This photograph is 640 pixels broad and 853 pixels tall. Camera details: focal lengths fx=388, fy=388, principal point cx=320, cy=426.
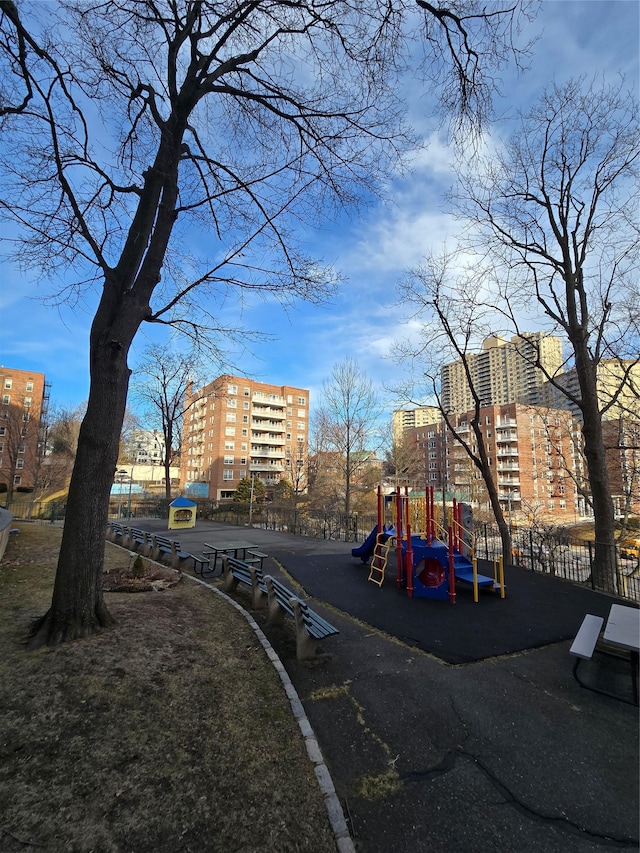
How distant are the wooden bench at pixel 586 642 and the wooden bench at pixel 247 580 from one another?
4620 mm

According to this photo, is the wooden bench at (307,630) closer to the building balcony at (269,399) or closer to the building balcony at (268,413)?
the building balcony at (268,413)

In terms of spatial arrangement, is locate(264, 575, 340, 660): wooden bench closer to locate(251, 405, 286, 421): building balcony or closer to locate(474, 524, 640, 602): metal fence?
locate(474, 524, 640, 602): metal fence

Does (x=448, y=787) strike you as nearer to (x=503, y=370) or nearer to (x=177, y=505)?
(x=177, y=505)

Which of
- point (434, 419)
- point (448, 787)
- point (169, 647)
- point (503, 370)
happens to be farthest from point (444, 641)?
point (434, 419)

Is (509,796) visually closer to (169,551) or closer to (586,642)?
(586,642)

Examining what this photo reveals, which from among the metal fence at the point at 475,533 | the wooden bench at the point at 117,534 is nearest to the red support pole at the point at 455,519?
the metal fence at the point at 475,533

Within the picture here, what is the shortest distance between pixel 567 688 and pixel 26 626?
6.75 meters

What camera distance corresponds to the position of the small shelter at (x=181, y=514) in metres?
20.6

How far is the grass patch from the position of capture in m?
2.33

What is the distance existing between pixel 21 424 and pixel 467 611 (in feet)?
185

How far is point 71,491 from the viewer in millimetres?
5043

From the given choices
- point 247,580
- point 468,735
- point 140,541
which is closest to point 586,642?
point 468,735

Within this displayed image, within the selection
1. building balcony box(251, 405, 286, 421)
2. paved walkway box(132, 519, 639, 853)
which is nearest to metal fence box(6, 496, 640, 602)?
paved walkway box(132, 519, 639, 853)

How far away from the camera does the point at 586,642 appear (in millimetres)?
4527
